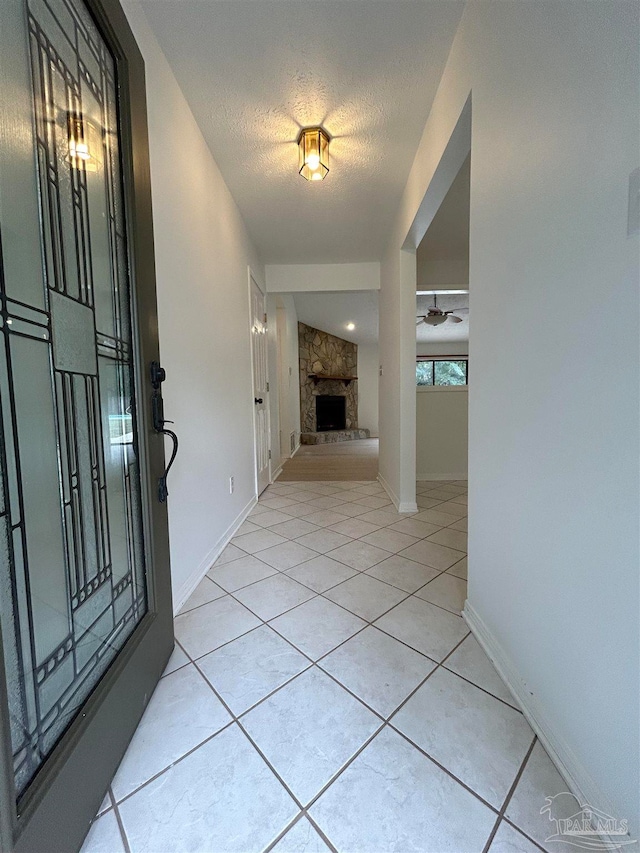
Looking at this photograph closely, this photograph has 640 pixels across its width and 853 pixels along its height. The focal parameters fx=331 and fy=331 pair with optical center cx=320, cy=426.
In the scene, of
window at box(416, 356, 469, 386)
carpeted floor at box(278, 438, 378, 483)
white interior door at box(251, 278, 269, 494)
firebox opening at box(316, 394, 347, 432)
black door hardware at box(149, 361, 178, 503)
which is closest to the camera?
black door hardware at box(149, 361, 178, 503)

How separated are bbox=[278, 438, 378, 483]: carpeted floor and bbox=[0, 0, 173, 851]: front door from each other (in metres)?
2.96

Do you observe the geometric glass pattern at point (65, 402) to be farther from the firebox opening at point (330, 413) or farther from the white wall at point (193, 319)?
the firebox opening at point (330, 413)

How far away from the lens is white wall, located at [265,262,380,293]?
3.66 metres

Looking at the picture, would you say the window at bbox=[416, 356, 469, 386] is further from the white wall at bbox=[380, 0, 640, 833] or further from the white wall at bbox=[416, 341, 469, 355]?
the white wall at bbox=[380, 0, 640, 833]

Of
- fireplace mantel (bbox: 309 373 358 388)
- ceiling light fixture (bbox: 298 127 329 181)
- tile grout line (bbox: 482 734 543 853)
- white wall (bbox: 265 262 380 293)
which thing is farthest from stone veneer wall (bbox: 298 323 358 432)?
tile grout line (bbox: 482 734 543 853)

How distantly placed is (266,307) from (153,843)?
12.5ft

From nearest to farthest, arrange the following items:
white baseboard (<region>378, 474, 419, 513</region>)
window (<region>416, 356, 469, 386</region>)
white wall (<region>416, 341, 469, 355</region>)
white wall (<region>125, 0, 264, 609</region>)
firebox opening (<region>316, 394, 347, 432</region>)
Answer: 1. white wall (<region>125, 0, 264, 609</region>)
2. white baseboard (<region>378, 474, 419, 513</region>)
3. firebox opening (<region>316, 394, 347, 432</region>)
4. white wall (<region>416, 341, 469, 355</region>)
5. window (<region>416, 356, 469, 386</region>)

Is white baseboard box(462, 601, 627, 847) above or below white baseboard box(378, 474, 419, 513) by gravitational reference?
above

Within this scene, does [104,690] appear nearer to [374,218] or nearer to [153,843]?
A: [153,843]

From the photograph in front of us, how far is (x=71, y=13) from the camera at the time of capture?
81 cm

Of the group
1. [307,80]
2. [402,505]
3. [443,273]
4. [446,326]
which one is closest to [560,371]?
[307,80]

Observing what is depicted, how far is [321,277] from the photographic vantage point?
3717mm

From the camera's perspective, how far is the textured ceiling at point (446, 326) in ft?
17.9

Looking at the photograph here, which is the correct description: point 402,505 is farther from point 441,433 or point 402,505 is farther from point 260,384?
point 260,384
